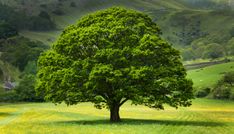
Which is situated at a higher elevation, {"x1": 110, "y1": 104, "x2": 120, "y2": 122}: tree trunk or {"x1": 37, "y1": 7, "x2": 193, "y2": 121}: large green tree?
{"x1": 37, "y1": 7, "x2": 193, "y2": 121}: large green tree

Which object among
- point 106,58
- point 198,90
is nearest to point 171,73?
point 106,58

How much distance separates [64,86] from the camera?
6438 centimetres

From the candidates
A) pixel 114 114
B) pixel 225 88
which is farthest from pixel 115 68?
pixel 225 88

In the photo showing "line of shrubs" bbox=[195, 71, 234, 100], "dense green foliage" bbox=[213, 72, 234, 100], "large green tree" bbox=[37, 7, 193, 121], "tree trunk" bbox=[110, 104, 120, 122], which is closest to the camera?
"large green tree" bbox=[37, 7, 193, 121]

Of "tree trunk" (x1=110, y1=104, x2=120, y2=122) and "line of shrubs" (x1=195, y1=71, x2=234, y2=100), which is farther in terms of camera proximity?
"line of shrubs" (x1=195, y1=71, x2=234, y2=100)

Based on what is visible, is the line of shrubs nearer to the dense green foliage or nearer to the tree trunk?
the dense green foliage

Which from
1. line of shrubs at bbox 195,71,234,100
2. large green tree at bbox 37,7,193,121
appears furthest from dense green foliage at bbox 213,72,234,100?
large green tree at bbox 37,7,193,121

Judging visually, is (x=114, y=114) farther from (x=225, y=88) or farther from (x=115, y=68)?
(x=225, y=88)

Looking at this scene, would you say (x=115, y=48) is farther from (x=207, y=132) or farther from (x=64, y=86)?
(x=207, y=132)

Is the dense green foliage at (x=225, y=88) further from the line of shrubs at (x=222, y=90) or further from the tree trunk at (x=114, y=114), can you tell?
the tree trunk at (x=114, y=114)

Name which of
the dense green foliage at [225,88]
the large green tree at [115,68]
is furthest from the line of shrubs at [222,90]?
the large green tree at [115,68]

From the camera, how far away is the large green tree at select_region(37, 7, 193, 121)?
6228 cm

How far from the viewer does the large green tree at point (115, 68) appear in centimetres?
6228

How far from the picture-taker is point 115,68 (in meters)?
63.4
